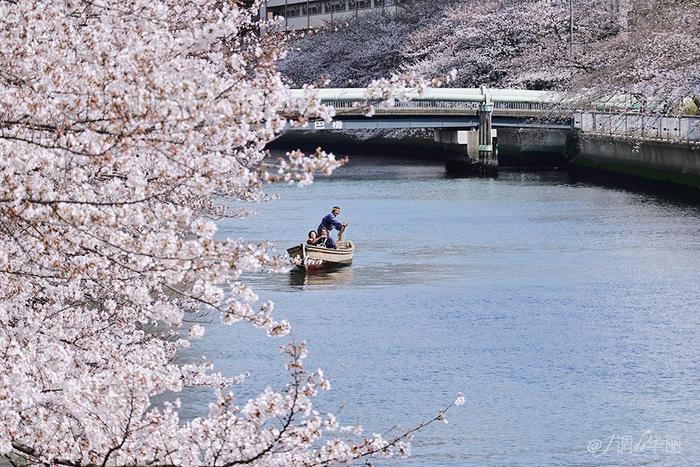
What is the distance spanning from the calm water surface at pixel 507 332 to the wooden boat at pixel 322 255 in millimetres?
390

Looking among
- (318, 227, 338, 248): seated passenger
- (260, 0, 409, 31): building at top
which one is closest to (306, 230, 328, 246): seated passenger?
(318, 227, 338, 248): seated passenger

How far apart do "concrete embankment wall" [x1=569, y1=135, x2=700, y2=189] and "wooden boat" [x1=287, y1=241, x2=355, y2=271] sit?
55.1 feet

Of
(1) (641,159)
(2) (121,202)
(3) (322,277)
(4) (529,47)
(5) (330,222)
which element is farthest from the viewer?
(4) (529,47)

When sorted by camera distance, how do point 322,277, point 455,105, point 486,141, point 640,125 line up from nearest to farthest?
point 322,277
point 640,125
point 486,141
point 455,105

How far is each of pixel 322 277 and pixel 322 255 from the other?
0.57 m

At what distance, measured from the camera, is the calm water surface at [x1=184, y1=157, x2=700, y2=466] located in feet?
56.2

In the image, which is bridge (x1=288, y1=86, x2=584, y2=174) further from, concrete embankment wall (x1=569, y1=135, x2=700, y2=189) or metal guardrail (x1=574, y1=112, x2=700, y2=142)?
concrete embankment wall (x1=569, y1=135, x2=700, y2=189)

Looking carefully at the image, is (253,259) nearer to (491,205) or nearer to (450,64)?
(491,205)

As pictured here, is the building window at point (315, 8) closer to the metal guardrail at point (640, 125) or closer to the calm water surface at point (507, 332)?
the metal guardrail at point (640, 125)

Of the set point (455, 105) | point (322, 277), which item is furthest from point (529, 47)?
point (322, 277)

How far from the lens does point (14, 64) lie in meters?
7.53

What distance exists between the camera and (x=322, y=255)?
31.7 m

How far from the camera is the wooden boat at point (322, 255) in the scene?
1226 inches

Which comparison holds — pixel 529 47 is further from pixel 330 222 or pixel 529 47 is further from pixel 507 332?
pixel 507 332
